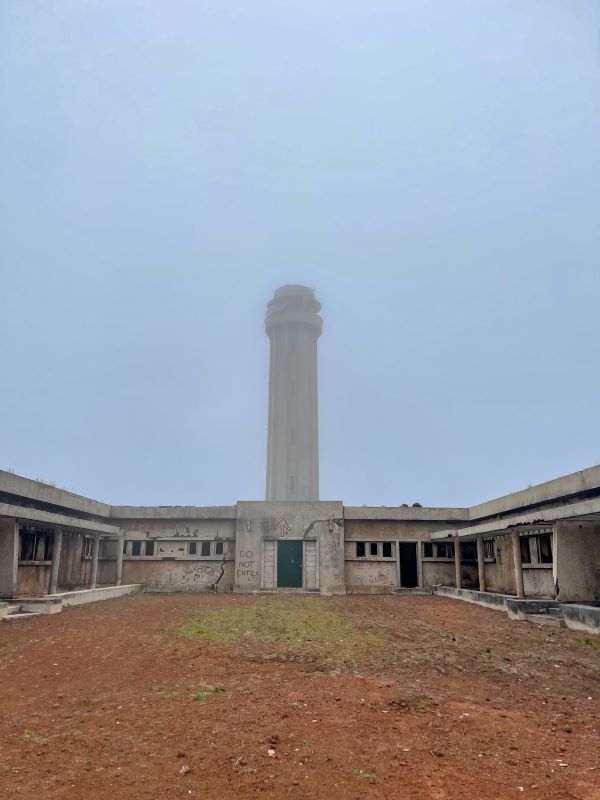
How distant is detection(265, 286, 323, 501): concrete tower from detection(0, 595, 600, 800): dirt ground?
48033 mm

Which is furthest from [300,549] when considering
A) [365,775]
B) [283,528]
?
[365,775]

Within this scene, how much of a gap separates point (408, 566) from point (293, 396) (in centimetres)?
3864

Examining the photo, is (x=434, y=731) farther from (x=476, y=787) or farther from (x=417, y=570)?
Result: (x=417, y=570)

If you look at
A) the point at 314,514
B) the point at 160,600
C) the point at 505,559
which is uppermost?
the point at 314,514

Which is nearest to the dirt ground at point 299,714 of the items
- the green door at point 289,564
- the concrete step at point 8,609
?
the concrete step at point 8,609

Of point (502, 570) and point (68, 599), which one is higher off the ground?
point (502, 570)

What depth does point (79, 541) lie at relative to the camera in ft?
79.6

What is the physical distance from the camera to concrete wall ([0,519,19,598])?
17.8 m

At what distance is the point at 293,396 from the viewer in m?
63.8

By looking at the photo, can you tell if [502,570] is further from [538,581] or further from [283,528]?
[283,528]

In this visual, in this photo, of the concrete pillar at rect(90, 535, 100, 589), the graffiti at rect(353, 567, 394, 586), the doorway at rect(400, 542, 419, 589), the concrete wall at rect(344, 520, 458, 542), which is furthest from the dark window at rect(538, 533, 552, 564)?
the concrete pillar at rect(90, 535, 100, 589)

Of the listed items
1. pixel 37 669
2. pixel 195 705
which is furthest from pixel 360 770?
pixel 37 669

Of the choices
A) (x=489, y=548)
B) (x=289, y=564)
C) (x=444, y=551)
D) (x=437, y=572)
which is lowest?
(x=437, y=572)

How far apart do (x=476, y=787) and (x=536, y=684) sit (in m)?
4.38
